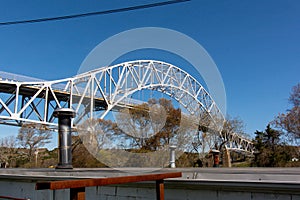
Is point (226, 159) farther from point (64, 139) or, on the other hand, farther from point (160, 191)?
point (160, 191)

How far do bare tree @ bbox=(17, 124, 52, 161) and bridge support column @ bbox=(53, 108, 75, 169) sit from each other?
27048 mm

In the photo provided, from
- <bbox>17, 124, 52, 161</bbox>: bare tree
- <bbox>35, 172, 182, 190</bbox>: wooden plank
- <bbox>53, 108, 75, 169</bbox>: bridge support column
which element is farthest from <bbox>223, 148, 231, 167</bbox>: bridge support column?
<bbox>35, 172, 182, 190</bbox>: wooden plank

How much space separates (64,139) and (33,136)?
28953 millimetres

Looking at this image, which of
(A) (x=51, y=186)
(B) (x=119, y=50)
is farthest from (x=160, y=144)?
(A) (x=51, y=186)

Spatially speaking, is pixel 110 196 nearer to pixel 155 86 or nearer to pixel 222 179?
pixel 222 179

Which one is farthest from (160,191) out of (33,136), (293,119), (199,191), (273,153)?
(33,136)

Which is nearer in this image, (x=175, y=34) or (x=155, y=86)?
(x=175, y=34)

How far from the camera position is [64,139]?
838 centimetres

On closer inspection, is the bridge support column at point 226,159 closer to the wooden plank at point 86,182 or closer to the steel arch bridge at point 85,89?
the steel arch bridge at point 85,89

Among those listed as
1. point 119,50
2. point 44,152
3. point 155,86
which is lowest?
point 44,152

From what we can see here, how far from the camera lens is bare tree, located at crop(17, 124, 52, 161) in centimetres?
3434

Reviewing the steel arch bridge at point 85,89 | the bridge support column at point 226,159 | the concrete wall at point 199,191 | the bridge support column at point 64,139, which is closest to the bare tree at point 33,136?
the steel arch bridge at point 85,89

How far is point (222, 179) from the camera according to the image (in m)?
3.77

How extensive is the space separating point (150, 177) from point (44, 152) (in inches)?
1293
